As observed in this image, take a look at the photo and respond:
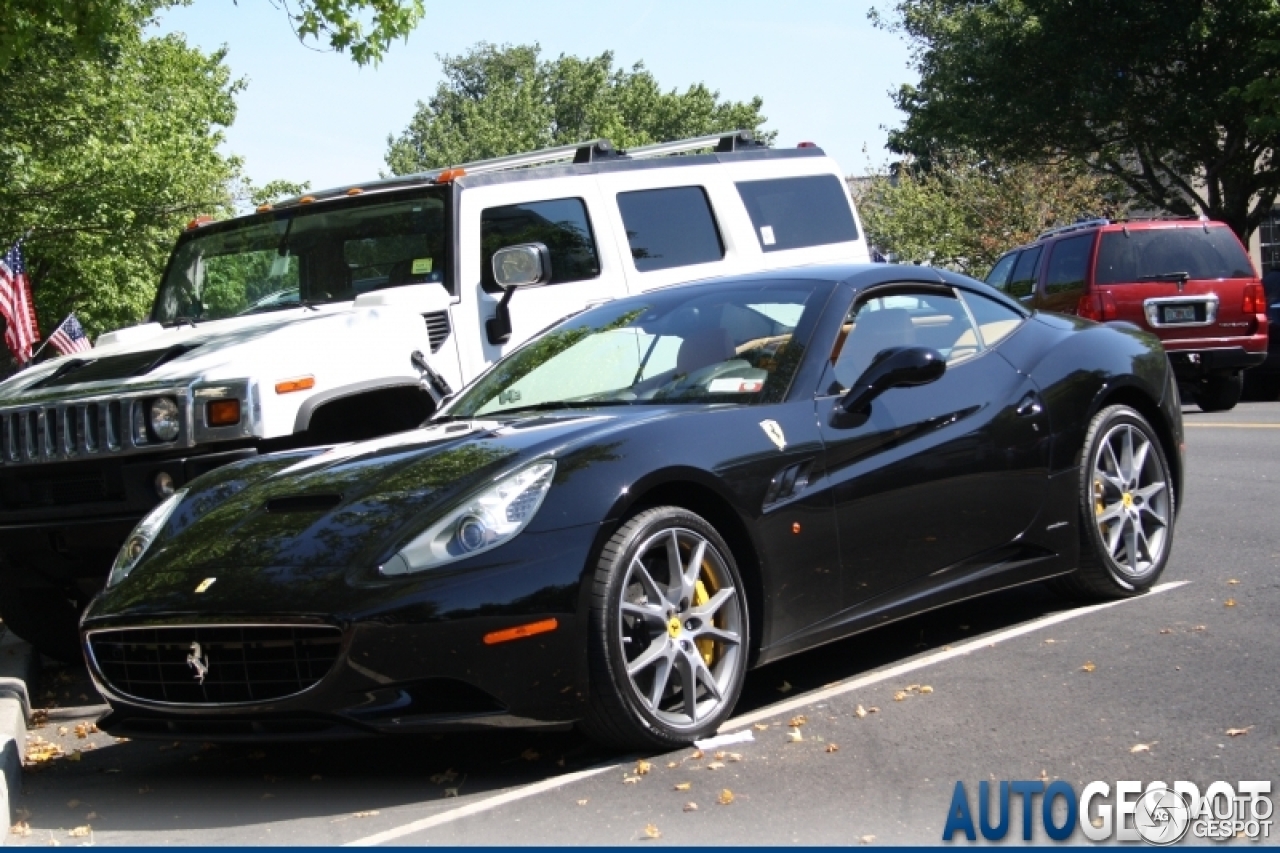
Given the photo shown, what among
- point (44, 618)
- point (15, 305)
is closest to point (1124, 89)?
point (15, 305)

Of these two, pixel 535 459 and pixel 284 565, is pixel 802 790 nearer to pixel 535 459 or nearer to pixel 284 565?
pixel 535 459

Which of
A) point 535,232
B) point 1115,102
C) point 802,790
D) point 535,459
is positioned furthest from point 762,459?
point 1115,102

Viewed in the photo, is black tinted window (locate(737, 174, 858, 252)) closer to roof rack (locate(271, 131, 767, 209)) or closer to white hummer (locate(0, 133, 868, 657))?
white hummer (locate(0, 133, 868, 657))

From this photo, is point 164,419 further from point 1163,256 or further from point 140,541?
point 1163,256

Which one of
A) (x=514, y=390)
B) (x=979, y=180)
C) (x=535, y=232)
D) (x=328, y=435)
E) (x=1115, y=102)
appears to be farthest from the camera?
(x=979, y=180)

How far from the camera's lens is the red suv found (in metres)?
17.6

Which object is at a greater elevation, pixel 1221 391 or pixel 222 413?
pixel 222 413

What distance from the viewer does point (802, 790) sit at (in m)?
4.79

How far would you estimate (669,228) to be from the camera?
10.0m

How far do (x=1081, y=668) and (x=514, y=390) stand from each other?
2.29m

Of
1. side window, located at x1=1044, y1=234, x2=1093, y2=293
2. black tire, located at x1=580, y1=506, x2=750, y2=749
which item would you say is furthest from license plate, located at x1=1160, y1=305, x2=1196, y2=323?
black tire, located at x1=580, y1=506, x2=750, y2=749

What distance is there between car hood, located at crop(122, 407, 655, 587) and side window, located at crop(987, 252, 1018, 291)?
1529 cm

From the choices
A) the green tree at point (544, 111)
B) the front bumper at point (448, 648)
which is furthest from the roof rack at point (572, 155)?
the green tree at point (544, 111)

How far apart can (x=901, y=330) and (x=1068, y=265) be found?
1228 cm
